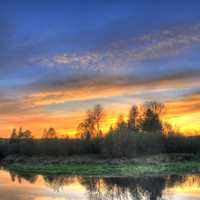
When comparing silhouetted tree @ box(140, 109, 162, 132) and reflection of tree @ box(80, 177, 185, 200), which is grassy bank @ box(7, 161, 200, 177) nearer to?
reflection of tree @ box(80, 177, 185, 200)

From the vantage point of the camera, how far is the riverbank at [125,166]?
45219mm

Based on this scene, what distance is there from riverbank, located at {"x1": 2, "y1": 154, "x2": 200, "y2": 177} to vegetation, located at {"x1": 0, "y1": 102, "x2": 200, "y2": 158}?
2917 mm

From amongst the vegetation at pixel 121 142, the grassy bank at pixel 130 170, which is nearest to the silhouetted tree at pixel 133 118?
the vegetation at pixel 121 142

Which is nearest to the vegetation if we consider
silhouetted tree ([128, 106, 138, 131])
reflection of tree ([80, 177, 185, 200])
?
silhouetted tree ([128, 106, 138, 131])

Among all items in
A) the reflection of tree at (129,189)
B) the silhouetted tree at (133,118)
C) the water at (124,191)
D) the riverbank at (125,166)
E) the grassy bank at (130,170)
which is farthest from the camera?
the silhouetted tree at (133,118)

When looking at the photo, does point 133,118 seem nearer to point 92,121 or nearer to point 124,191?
point 92,121

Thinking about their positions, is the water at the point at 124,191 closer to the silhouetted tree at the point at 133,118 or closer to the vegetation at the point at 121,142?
the vegetation at the point at 121,142

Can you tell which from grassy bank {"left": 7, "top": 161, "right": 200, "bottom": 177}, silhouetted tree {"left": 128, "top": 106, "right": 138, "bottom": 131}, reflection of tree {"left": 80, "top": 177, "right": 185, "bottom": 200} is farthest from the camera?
Result: silhouetted tree {"left": 128, "top": 106, "right": 138, "bottom": 131}

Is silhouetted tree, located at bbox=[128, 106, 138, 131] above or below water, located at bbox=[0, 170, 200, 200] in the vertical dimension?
above

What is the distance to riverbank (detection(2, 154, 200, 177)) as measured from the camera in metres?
45.2

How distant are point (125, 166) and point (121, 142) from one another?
1031cm

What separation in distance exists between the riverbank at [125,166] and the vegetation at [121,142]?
2.92m

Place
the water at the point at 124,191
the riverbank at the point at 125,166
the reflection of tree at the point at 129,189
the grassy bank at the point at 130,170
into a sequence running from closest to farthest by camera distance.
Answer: the water at the point at 124,191
the reflection of tree at the point at 129,189
the grassy bank at the point at 130,170
the riverbank at the point at 125,166

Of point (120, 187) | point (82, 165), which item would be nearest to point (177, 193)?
point (120, 187)
